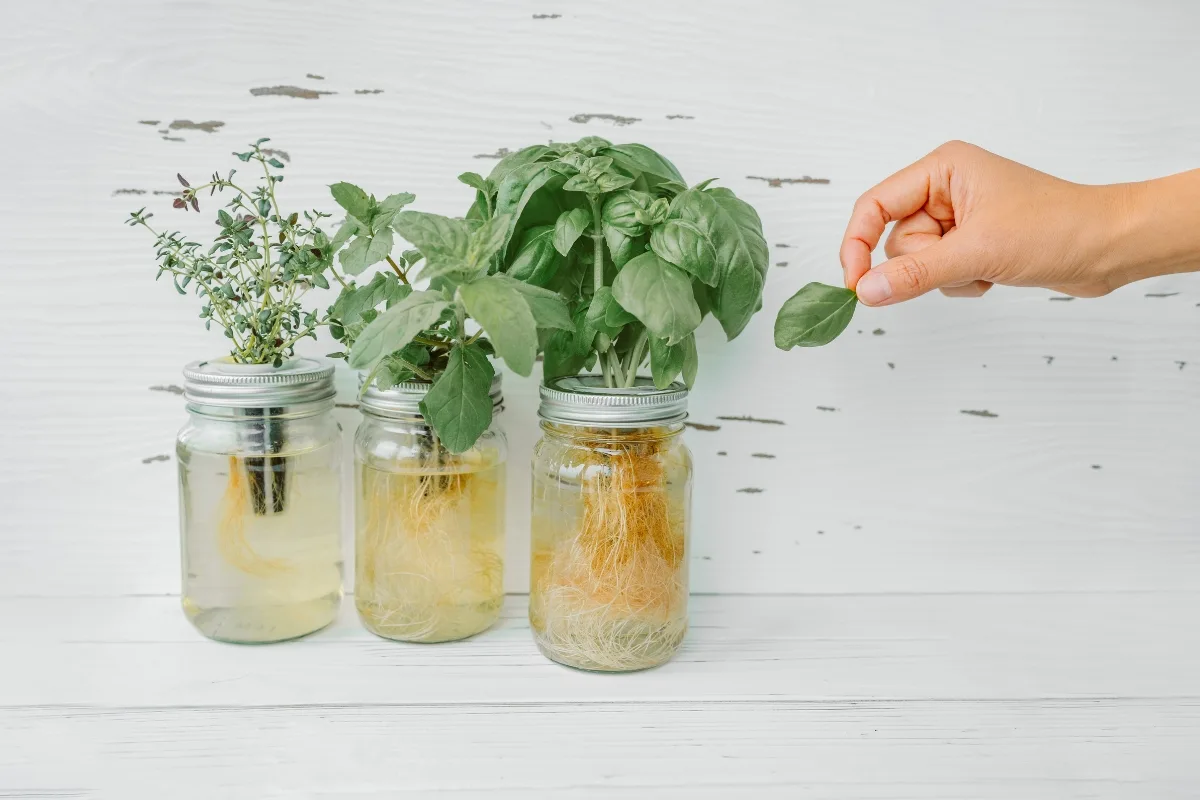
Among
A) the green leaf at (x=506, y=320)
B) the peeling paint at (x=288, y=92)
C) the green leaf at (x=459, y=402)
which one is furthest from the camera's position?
the peeling paint at (x=288, y=92)

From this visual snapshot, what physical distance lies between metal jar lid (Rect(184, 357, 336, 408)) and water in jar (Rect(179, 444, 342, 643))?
6cm

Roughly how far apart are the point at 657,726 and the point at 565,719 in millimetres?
81

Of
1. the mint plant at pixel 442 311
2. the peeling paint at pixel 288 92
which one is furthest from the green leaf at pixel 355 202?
the peeling paint at pixel 288 92

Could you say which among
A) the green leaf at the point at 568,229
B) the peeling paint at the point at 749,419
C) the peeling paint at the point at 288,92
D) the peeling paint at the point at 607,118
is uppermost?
the peeling paint at the point at 288,92

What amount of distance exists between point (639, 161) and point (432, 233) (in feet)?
0.71

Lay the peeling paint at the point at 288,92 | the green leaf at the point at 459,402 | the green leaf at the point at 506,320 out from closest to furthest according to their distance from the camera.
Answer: the green leaf at the point at 506,320
the green leaf at the point at 459,402
the peeling paint at the point at 288,92

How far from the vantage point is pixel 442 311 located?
715mm

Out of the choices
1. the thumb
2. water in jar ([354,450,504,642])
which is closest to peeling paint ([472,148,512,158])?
water in jar ([354,450,504,642])

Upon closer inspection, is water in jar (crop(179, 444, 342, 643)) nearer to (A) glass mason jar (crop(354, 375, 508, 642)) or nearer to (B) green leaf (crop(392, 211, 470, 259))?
(A) glass mason jar (crop(354, 375, 508, 642))

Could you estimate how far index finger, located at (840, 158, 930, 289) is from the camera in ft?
2.72

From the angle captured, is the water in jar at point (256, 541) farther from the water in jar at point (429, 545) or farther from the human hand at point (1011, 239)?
the human hand at point (1011, 239)

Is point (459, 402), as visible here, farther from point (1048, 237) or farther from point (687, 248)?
point (1048, 237)

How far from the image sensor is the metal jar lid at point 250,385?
82cm

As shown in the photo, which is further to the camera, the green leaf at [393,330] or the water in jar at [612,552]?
the water in jar at [612,552]
